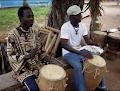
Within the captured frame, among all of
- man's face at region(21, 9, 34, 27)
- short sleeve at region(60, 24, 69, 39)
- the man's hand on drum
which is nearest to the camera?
man's face at region(21, 9, 34, 27)

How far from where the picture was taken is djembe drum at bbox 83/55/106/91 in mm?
4145

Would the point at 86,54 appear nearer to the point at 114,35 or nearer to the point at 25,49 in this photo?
the point at 25,49

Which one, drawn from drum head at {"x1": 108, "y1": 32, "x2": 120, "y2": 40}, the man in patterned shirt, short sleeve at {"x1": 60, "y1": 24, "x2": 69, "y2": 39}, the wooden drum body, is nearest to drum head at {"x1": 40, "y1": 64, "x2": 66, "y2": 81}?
the man in patterned shirt

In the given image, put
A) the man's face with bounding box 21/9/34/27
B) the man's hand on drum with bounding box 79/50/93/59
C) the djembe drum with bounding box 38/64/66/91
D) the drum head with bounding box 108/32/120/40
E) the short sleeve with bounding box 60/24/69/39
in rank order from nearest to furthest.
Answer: the djembe drum with bounding box 38/64/66/91, the man's face with bounding box 21/9/34/27, the man's hand on drum with bounding box 79/50/93/59, the short sleeve with bounding box 60/24/69/39, the drum head with bounding box 108/32/120/40

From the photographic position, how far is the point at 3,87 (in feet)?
12.9

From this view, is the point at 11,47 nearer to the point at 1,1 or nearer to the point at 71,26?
the point at 71,26

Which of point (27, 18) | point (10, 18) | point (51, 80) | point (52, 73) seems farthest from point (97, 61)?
point (10, 18)

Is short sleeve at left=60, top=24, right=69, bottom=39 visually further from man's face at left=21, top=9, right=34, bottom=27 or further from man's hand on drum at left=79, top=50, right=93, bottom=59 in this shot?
man's face at left=21, top=9, right=34, bottom=27

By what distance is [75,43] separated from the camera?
4688 mm

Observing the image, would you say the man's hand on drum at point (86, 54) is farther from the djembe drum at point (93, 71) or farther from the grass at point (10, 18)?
the grass at point (10, 18)

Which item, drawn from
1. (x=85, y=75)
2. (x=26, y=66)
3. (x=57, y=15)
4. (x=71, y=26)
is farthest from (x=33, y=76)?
(x=57, y=15)

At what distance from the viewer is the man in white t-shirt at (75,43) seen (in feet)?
13.7

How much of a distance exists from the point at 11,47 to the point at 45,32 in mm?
1640

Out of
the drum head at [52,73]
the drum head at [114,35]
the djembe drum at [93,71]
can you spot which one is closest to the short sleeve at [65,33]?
A: the djembe drum at [93,71]
